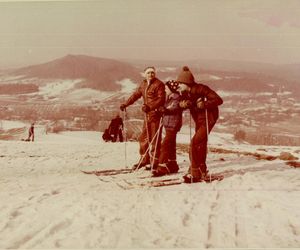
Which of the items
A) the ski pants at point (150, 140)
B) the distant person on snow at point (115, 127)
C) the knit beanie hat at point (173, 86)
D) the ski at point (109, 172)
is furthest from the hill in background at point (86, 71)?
the knit beanie hat at point (173, 86)

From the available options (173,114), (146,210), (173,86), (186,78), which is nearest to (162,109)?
(173,114)

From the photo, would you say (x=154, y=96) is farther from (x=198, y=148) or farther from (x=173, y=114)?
(x=198, y=148)

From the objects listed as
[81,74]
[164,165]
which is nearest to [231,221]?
[164,165]

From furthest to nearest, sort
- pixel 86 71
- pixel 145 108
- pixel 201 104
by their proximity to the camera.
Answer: pixel 86 71 < pixel 145 108 < pixel 201 104

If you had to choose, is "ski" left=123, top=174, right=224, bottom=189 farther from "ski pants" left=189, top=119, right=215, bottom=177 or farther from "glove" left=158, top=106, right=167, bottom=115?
"glove" left=158, top=106, right=167, bottom=115

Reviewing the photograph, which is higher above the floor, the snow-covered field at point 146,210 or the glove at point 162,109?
the glove at point 162,109

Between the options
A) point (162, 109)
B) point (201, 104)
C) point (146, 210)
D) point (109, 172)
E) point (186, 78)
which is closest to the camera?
point (146, 210)

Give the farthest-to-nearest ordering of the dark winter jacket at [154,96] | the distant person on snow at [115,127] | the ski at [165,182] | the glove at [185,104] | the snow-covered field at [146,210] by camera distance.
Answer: the distant person on snow at [115,127] → the dark winter jacket at [154,96] → the glove at [185,104] → the ski at [165,182] → the snow-covered field at [146,210]

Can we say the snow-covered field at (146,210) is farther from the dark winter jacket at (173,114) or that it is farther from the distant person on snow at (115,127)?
the distant person on snow at (115,127)
